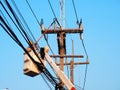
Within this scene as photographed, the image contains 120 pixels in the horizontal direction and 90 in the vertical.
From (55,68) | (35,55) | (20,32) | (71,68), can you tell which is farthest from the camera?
(71,68)

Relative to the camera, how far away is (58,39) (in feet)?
62.6

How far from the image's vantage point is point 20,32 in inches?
333

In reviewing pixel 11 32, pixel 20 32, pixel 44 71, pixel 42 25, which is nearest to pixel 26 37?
pixel 20 32

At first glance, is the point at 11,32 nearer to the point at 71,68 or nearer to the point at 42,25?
the point at 42,25

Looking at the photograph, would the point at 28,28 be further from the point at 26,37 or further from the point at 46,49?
the point at 46,49

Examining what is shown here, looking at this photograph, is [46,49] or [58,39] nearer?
[46,49]

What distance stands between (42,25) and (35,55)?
27.2 ft

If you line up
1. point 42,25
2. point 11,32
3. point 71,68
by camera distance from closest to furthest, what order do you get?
1. point 11,32
2. point 42,25
3. point 71,68

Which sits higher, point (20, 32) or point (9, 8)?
point (9, 8)

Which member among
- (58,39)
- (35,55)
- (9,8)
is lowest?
(58,39)

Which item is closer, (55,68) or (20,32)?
(20,32)

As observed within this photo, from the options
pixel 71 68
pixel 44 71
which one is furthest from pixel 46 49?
pixel 71 68

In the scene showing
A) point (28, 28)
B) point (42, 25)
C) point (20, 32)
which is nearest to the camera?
point (20, 32)

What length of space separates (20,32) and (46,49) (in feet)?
9.81
